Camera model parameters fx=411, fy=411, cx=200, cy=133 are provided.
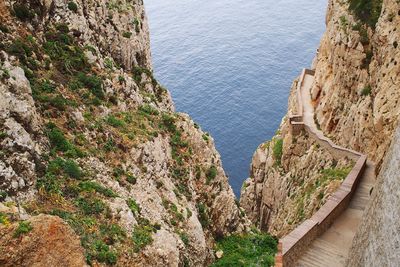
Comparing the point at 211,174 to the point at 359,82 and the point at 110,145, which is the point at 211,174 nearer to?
the point at 110,145

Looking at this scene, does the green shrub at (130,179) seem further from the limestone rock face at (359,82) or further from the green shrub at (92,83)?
the limestone rock face at (359,82)

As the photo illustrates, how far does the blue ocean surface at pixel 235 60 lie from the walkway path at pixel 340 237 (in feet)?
127

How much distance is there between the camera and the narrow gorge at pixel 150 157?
17.2 m

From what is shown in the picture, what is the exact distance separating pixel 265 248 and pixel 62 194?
16.7 metres

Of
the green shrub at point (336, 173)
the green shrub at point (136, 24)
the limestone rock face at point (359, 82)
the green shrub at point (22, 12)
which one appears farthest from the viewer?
the green shrub at point (136, 24)

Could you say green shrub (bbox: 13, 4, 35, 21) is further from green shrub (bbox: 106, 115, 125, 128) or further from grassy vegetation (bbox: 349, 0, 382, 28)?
grassy vegetation (bbox: 349, 0, 382, 28)

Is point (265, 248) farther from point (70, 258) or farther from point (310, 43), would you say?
point (310, 43)

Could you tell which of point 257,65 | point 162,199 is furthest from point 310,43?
point 162,199

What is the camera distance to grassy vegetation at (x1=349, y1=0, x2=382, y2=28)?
3428 centimetres

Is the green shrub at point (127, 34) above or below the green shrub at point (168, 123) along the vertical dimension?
above

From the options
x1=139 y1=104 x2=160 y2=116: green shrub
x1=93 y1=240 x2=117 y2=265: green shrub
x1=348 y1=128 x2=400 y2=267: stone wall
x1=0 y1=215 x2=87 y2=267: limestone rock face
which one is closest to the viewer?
x1=348 y1=128 x2=400 y2=267: stone wall

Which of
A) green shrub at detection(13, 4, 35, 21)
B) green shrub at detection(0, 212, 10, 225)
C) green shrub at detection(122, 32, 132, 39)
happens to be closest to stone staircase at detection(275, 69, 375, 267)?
green shrub at detection(0, 212, 10, 225)

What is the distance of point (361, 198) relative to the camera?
27891mm

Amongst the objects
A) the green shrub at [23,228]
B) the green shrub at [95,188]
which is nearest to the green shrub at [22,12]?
the green shrub at [95,188]
